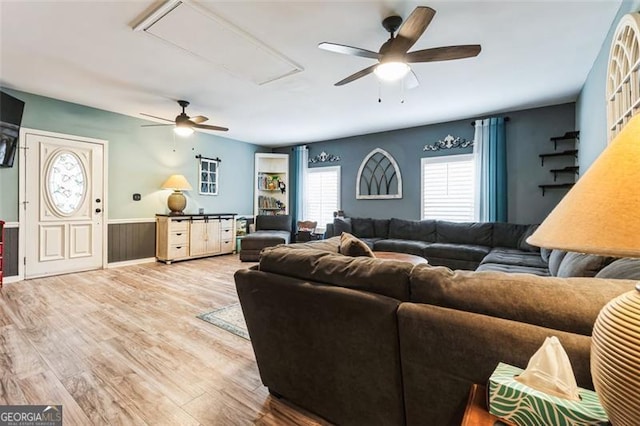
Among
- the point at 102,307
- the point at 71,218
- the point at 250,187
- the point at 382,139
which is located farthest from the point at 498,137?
the point at 71,218

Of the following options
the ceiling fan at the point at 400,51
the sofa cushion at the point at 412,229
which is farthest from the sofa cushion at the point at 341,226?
the ceiling fan at the point at 400,51

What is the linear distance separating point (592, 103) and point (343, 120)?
130 inches

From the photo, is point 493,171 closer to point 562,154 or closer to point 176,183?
point 562,154

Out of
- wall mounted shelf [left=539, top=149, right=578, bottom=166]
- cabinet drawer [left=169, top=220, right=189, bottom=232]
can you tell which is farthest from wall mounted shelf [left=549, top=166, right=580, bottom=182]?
cabinet drawer [left=169, top=220, right=189, bottom=232]

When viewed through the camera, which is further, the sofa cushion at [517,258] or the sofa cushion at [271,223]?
the sofa cushion at [271,223]

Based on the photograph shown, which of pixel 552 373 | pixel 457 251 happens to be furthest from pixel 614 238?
pixel 457 251

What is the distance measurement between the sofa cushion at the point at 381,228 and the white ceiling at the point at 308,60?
1.89 meters

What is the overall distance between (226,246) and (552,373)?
6.14 m

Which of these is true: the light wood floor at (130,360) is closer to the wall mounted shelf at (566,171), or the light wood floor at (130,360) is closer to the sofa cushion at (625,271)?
the sofa cushion at (625,271)

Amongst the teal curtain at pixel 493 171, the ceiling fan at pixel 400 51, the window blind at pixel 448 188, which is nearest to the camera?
the ceiling fan at pixel 400 51

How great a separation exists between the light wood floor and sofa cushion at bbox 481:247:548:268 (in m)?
2.83

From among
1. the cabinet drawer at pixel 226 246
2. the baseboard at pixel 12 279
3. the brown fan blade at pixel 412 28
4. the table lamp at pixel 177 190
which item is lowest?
the baseboard at pixel 12 279

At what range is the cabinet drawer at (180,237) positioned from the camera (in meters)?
5.35

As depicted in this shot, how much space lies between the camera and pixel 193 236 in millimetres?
5652
